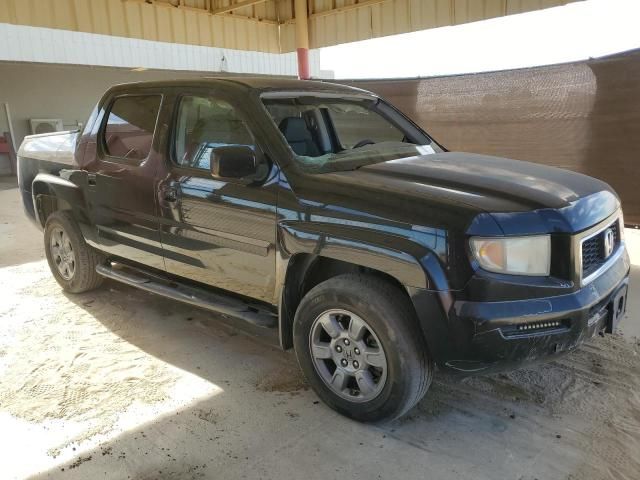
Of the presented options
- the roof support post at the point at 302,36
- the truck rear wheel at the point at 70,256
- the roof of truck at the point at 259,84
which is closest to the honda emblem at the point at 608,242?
the roof of truck at the point at 259,84

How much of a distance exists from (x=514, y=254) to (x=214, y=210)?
1.82m

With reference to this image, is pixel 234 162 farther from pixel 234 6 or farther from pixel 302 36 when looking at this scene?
pixel 302 36

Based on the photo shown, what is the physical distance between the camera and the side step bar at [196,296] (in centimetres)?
335

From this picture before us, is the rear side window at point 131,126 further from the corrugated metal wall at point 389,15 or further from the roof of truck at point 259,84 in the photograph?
the corrugated metal wall at point 389,15

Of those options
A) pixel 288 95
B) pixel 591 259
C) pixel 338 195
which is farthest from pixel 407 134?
pixel 591 259

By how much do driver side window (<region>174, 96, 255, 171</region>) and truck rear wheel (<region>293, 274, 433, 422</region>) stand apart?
1116mm

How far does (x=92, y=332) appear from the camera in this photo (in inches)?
165

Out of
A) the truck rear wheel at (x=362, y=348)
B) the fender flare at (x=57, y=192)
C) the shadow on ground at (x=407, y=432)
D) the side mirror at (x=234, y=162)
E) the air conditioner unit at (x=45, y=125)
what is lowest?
→ the shadow on ground at (x=407, y=432)

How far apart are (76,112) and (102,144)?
51.3 ft

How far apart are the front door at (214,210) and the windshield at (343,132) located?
0.28 m

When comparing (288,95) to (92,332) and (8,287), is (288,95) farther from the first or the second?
(8,287)

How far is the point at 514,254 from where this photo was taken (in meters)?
2.49

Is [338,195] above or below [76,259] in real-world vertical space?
above

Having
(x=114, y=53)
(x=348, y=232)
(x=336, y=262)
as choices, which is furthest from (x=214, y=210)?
(x=114, y=53)
